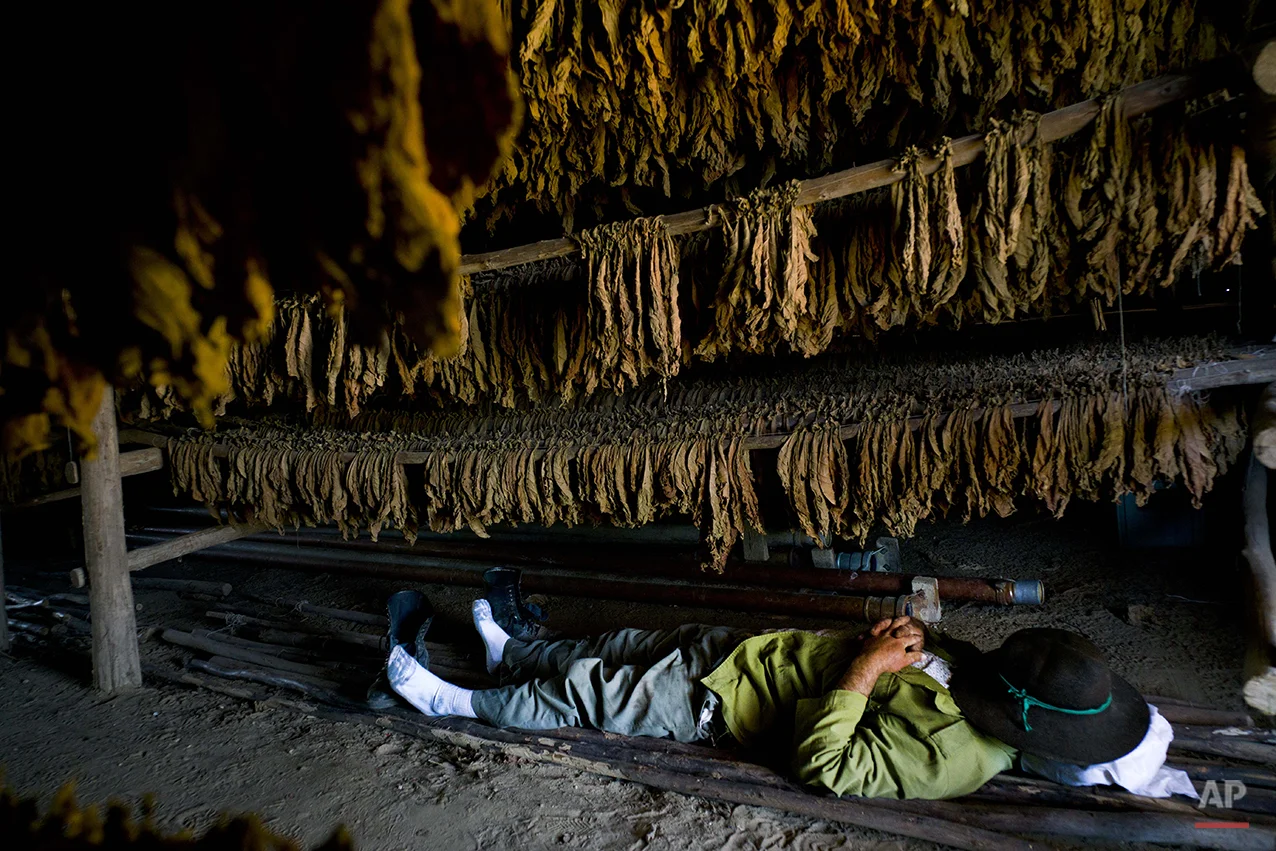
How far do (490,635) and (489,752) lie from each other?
1.07 meters

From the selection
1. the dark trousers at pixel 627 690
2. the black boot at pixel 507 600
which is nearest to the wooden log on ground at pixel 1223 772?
the dark trousers at pixel 627 690

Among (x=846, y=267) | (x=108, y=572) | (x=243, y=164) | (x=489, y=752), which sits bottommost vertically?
(x=489, y=752)

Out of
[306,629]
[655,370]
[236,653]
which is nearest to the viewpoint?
[655,370]

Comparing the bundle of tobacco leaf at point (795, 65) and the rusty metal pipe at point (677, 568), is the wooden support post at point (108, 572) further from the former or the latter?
the bundle of tobacco leaf at point (795, 65)

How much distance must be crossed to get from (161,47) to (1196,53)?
159 inches

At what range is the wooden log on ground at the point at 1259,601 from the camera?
7.72 feet

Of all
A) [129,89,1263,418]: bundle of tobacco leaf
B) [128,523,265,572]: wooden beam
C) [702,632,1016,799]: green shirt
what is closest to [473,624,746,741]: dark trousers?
[702,632,1016,799]: green shirt

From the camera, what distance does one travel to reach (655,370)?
3.78 m

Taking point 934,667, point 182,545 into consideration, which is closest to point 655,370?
point 934,667

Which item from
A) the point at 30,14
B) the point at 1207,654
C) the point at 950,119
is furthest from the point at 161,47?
the point at 1207,654

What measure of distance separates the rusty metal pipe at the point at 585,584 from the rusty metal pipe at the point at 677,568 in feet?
0.36

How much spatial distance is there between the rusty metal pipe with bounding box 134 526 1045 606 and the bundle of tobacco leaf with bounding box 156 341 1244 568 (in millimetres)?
659

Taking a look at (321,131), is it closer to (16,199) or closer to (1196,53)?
(16,199)

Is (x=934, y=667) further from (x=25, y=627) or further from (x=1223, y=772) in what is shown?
(x=25, y=627)
